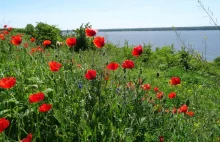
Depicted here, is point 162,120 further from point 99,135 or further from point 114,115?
point 99,135

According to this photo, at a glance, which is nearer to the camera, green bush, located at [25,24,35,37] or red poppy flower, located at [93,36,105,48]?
red poppy flower, located at [93,36,105,48]


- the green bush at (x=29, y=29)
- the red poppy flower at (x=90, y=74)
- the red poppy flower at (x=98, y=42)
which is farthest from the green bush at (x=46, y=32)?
the red poppy flower at (x=90, y=74)

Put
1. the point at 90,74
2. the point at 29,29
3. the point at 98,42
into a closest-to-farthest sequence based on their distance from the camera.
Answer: the point at 90,74 → the point at 98,42 → the point at 29,29

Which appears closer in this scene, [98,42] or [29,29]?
[98,42]

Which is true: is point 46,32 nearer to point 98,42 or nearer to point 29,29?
point 29,29

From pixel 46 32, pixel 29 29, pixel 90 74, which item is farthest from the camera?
pixel 29 29

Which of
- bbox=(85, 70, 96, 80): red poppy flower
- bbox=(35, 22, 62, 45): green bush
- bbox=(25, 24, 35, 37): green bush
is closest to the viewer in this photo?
bbox=(85, 70, 96, 80): red poppy flower

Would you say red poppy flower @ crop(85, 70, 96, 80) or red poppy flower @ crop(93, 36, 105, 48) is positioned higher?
red poppy flower @ crop(93, 36, 105, 48)

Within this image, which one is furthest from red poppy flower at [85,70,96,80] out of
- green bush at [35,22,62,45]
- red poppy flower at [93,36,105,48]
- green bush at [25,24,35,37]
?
green bush at [25,24,35,37]

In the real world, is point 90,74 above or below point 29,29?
below

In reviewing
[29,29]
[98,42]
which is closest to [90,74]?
[98,42]

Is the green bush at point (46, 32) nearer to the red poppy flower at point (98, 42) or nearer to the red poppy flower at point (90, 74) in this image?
the red poppy flower at point (98, 42)

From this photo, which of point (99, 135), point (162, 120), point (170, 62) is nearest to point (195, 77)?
point (170, 62)

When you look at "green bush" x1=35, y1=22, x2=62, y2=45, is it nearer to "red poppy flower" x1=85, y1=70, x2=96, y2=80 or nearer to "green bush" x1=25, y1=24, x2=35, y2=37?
"green bush" x1=25, y1=24, x2=35, y2=37
